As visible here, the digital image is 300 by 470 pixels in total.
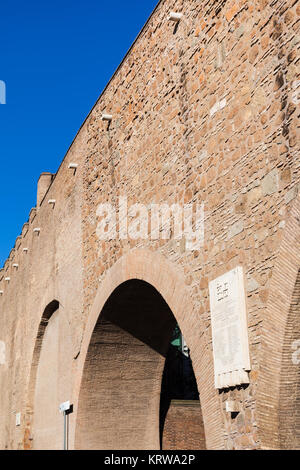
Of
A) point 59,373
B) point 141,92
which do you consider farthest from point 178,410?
point 141,92

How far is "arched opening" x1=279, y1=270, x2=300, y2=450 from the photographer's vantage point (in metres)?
4.17

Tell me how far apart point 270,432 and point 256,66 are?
8.97 feet

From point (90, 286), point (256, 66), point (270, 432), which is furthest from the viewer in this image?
point (90, 286)

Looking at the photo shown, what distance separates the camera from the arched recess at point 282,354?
13.7 feet

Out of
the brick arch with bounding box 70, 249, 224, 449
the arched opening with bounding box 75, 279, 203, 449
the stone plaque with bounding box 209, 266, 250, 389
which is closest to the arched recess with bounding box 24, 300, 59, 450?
the arched opening with bounding box 75, 279, 203, 449

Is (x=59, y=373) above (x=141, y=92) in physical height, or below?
Result: below

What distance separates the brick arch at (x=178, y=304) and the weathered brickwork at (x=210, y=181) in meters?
0.02

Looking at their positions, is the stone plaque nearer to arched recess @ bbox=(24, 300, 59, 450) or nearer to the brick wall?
the brick wall

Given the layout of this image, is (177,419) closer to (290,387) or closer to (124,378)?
(124,378)

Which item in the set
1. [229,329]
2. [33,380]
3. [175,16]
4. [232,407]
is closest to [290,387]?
[232,407]

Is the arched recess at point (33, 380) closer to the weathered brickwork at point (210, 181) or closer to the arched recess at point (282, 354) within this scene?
the weathered brickwork at point (210, 181)

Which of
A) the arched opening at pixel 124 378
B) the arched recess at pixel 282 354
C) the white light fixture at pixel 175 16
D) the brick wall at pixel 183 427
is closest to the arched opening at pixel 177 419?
the brick wall at pixel 183 427

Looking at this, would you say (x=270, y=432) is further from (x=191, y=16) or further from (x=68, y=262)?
(x=68, y=262)

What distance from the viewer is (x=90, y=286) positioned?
27.8 feet
